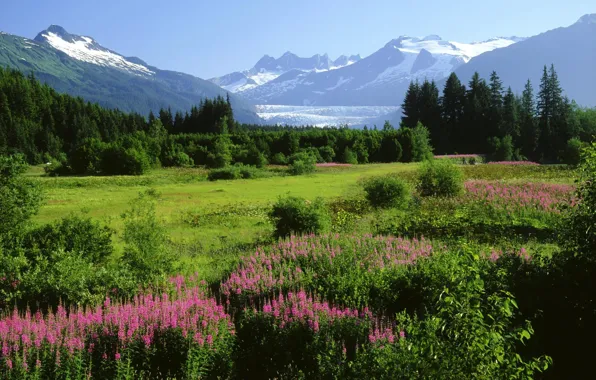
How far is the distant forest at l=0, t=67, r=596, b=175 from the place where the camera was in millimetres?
62281

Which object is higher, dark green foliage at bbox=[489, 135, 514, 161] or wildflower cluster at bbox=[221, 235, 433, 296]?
dark green foliage at bbox=[489, 135, 514, 161]

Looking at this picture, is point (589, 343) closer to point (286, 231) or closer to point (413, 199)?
point (286, 231)

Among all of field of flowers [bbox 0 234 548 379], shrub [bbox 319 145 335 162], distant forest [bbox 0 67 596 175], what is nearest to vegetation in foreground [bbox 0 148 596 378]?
field of flowers [bbox 0 234 548 379]

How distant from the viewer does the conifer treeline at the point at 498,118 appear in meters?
75.8

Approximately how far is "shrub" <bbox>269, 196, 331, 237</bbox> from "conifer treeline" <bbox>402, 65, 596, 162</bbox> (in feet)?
199

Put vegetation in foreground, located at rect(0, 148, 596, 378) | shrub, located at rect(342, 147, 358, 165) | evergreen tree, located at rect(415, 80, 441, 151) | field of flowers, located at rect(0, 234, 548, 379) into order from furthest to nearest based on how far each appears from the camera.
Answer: evergreen tree, located at rect(415, 80, 441, 151) → shrub, located at rect(342, 147, 358, 165) → field of flowers, located at rect(0, 234, 548, 379) → vegetation in foreground, located at rect(0, 148, 596, 378)

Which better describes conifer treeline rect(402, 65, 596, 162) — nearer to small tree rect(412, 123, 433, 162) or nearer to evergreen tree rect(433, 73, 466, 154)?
evergreen tree rect(433, 73, 466, 154)

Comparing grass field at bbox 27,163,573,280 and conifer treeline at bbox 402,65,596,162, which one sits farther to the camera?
conifer treeline at bbox 402,65,596,162

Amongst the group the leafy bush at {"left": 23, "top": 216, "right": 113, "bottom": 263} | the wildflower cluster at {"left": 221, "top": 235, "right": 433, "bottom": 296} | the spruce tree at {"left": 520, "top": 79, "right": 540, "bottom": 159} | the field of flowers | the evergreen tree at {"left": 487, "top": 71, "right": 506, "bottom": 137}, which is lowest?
the field of flowers

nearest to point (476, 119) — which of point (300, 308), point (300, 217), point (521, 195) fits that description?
point (521, 195)

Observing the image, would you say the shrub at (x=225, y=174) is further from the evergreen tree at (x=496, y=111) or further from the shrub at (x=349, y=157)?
the evergreen tree at (x=496, y=111)

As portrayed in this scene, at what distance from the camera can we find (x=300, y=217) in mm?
15953

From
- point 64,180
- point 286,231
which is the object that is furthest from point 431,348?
point 64,180

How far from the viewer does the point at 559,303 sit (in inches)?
309
